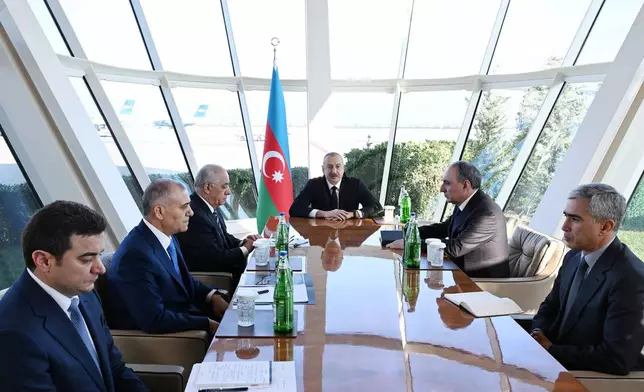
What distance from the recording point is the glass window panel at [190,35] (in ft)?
18.6

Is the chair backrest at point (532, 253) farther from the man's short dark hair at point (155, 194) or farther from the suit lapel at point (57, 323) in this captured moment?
the suit lapel at point (57, 323)

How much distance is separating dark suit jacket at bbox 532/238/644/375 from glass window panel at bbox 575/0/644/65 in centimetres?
329

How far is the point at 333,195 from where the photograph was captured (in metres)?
4.41

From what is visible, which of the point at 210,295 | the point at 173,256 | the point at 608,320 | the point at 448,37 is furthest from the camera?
the point at 448,37

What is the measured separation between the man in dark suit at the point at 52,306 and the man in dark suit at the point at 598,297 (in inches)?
65.7

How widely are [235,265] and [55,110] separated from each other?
6.68 feet

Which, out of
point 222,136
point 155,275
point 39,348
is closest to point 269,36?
point 222,136

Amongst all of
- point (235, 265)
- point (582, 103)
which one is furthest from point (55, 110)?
point (582, 103)

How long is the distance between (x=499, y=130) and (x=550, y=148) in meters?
0.83

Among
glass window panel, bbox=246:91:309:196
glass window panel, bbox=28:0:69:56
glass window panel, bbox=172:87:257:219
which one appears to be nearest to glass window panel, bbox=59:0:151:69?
glass window panel, bbox=28:0:69:56

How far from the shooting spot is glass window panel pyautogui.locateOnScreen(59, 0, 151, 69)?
4691 millimetres

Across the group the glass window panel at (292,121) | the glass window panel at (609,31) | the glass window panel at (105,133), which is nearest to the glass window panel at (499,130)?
the glass window panel at (609,31)

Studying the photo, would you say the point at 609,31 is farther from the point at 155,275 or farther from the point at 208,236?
the point at 155,275

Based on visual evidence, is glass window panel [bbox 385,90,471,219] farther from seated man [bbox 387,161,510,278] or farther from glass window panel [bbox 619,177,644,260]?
seated man [bbox 387,161,510,278]
